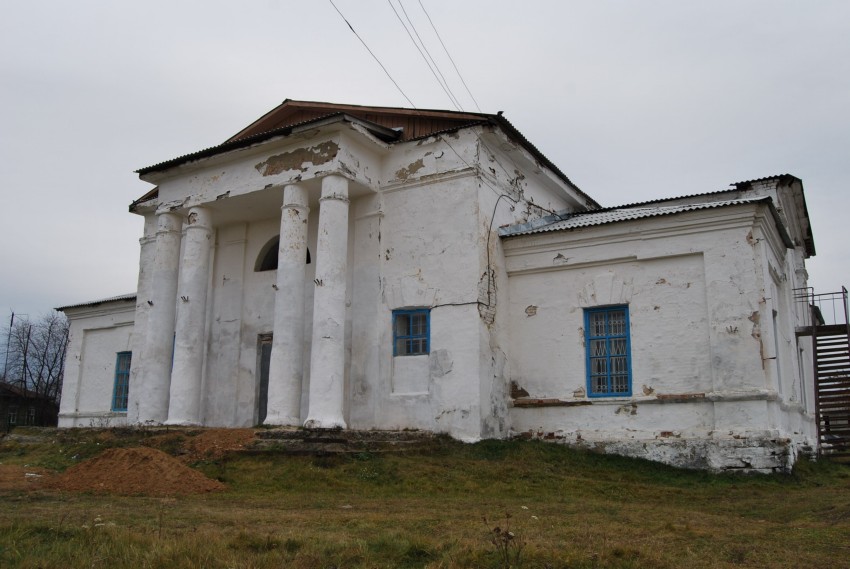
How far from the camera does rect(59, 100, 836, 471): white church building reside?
12758mm

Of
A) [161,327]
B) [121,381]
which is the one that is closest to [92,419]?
[121,381]

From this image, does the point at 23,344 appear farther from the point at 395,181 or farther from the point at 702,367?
the point at 702,367

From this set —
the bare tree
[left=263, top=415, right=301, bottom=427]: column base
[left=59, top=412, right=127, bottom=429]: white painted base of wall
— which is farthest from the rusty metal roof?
the bare tree

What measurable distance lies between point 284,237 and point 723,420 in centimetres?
854

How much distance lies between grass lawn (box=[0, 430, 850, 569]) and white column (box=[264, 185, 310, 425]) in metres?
2.30

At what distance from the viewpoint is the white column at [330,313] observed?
1334 centimetres

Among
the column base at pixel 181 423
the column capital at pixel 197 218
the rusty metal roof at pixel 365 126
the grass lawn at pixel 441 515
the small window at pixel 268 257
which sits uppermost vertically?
the rusty metal roof at pixel 365 126

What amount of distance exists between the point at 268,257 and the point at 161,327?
2.79 m

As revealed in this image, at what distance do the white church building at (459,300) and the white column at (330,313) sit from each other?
0.13 ft

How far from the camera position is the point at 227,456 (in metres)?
11.6

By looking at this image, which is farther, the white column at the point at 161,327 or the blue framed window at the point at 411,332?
the white column at the point at 161,327

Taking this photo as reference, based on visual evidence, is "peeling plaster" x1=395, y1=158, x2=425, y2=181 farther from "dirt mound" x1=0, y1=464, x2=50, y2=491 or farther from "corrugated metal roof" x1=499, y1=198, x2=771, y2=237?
"dirt mound" x1=0, y1=464, x2=50, y2=491

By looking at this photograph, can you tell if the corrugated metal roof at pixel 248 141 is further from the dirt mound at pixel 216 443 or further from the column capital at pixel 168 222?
the dirt mound at pixel 216 443

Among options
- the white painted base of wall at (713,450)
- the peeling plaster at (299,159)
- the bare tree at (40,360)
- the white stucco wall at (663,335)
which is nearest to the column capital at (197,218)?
the peeling plaster at (299,159)
